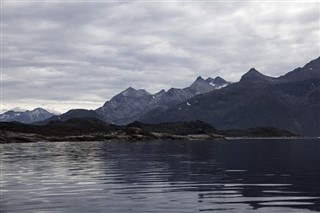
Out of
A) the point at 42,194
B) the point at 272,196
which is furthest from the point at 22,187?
the point at 272,196

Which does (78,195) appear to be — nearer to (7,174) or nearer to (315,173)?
(7,174)

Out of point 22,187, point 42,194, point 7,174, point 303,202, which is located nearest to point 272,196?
point 303,202

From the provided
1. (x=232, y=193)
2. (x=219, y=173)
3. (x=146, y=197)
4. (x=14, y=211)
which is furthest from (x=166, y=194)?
(x=219, y=173)

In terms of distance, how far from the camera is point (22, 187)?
44812 millimetres

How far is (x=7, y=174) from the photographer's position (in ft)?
191

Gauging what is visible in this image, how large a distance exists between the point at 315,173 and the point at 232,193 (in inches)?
897

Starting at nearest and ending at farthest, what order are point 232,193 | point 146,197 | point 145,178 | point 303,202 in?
point 303,202
point 146,197
point 232,193
point 145,178

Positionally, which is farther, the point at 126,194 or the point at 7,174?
the point at 7,174

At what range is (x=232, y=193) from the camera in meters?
40.5

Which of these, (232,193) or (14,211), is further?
(232,193)

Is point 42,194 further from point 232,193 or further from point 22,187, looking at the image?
point 232,193

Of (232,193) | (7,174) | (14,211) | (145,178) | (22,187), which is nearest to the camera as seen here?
(14,211)

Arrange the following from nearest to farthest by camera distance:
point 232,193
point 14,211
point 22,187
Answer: point 14,211
point 232,193
point 22,187

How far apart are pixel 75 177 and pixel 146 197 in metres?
18.6
